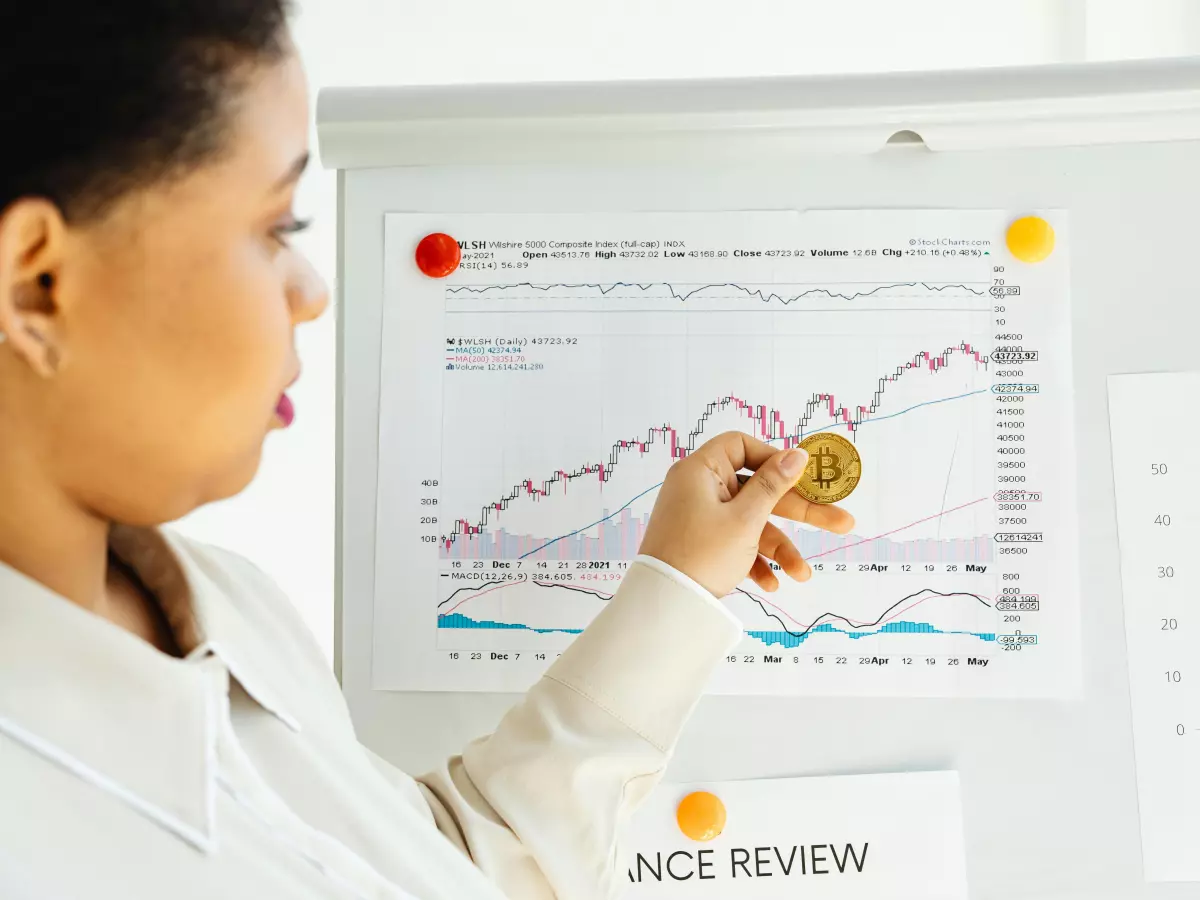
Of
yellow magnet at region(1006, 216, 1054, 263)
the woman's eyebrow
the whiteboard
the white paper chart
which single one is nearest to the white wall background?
the whiteboard

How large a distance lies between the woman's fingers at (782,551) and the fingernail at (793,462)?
0.05 m

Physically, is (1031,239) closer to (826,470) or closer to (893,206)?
(893,206)

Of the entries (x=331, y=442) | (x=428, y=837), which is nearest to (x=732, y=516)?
(x=428, y=837)

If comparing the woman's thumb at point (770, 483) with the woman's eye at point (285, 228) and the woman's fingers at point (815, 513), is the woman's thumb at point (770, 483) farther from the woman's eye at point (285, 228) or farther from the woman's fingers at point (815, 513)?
the woman's eye at point (285, 228)

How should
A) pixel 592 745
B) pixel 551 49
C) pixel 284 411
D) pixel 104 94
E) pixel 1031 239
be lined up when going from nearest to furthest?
pixel 104 94, pixel 284 411, pixel 592 745, pixel 1031 239, pixel 551 49

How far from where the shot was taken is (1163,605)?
0.66 metres

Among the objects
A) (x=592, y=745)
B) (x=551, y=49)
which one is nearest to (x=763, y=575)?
(x=592, y=745)

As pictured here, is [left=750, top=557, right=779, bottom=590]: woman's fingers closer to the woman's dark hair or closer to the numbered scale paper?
the numbered scale paper

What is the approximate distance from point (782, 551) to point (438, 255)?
13.2 inches

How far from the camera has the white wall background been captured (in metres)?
1.15

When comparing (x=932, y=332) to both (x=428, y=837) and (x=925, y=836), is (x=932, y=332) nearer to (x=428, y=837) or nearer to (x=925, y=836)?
(x=925, y=836)

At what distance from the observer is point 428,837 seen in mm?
509

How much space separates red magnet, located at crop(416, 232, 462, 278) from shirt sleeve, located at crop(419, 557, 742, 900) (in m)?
0.28

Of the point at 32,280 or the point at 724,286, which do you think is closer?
the point at 32,280
